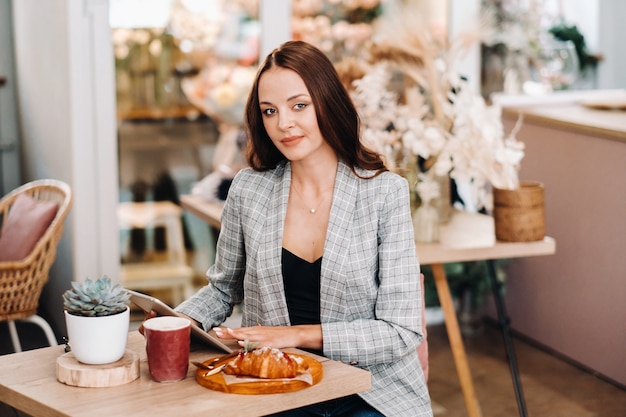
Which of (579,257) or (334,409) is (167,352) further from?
(579,257)

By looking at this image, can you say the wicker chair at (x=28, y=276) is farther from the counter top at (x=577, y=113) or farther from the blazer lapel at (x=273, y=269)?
the counter top at (x=577, y=113)

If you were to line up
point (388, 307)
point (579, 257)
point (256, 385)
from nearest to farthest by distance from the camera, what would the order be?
point (256, 385) < point (388, 307) < point (579, 257)

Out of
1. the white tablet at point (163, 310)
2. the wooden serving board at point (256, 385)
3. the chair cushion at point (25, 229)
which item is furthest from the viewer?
the chair cushion at point (25, 229)

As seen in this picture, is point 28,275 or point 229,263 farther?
point 28,275

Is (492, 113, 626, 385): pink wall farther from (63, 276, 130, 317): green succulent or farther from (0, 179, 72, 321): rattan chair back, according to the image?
(63, 276, 130, 317): green succulent

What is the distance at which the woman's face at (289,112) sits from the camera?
6.70 feet

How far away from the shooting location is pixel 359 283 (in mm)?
2014

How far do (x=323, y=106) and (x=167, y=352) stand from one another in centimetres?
70

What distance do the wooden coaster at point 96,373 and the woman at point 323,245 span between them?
14.1 inches

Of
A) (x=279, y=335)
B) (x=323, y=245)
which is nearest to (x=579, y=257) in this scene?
(x=323, y=245)

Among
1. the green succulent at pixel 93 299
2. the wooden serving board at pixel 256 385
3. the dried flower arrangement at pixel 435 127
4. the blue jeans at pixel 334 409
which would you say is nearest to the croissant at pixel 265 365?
the wooden serving board at pixel 256 385

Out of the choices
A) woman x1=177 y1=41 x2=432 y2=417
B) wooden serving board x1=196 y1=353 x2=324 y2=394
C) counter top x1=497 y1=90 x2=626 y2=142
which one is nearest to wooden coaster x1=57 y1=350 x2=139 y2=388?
wooden serving board x1=196 y1=353 x2=324 y2=394

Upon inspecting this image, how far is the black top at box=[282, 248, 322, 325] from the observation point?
2.08 metres

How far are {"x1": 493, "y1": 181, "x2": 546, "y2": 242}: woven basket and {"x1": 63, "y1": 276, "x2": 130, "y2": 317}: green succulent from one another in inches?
62.5
